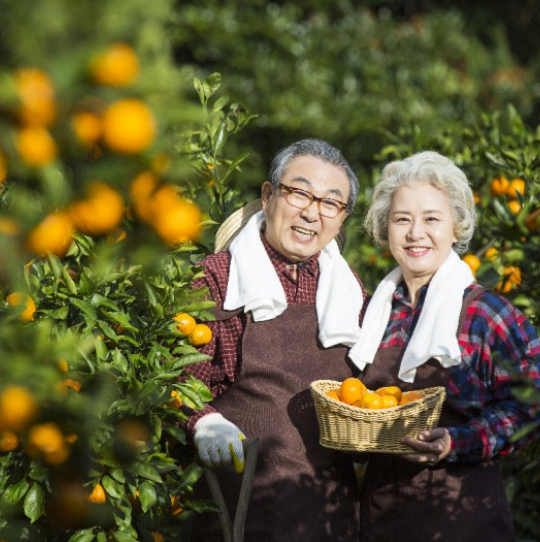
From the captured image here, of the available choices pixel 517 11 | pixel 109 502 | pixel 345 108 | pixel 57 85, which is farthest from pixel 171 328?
pixel 517 11

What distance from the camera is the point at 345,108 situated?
26.1ft

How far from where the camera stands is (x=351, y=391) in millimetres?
2232

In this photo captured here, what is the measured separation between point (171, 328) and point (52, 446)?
1017mm

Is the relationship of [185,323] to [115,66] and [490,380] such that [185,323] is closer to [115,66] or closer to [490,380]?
[490,380]

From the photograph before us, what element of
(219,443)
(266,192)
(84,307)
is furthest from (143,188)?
(266,192)

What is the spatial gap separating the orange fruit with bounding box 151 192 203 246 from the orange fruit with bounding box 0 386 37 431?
200mm

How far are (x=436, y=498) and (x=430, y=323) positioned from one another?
16.9 inches

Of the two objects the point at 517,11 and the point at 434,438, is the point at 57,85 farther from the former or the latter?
the point at 517,11

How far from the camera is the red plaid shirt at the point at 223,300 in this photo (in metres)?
2.41

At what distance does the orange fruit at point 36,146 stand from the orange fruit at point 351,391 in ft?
5.07

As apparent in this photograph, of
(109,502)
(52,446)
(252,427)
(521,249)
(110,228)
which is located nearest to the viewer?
(110,228)

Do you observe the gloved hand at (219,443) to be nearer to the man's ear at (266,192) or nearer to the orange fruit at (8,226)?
the man's ear at (266,192)

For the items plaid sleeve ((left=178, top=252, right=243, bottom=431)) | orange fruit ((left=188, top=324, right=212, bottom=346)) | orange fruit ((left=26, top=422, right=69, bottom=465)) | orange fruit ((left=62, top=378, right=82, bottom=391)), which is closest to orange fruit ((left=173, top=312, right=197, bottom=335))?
orange fruit ((left=188, top=324, right=212, bottom=346))

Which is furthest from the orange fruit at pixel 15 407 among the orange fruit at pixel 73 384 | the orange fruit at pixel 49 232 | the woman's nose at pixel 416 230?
the woman's nose at pixel 416 230
